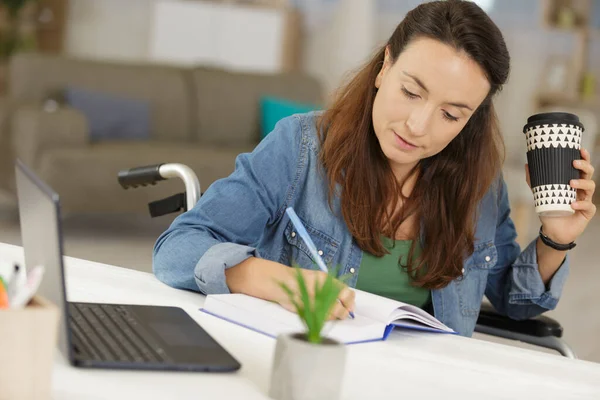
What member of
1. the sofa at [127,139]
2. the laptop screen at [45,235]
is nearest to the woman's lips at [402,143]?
the laptop screen at [45,235]

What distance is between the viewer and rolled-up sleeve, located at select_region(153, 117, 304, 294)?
4.11 feet

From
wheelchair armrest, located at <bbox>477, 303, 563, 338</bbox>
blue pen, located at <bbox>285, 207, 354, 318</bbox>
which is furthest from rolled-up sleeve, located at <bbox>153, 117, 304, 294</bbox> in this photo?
wheelchair armrest, located at <bbox>477, 303, 563, 338</bbox>

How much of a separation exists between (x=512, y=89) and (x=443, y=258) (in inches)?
234

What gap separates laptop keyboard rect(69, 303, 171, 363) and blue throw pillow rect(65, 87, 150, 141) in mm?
3535

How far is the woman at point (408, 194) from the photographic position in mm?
1412

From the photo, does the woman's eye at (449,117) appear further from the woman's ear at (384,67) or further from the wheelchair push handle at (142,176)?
the wheelchair push handle at (142,176)

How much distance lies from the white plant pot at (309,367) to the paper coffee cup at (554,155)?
0.73 metres

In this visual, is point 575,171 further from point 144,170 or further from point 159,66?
point 159,66

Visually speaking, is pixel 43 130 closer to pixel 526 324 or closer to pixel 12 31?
pixel 12 31

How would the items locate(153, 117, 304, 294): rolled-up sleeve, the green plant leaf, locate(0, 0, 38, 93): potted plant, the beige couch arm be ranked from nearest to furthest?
the green plant leaf → locate(153, 117, 304, 294): rolled-up sleeve → the beige couch arm → locate(0, 0, 38, 93): potted plant

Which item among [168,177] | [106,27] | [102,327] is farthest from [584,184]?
[106,27]

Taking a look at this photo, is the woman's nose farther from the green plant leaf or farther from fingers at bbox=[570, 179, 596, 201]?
the green plant leaf

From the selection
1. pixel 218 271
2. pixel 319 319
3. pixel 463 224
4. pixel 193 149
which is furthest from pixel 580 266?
pixel 319 319

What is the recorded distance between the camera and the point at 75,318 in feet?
3.30
